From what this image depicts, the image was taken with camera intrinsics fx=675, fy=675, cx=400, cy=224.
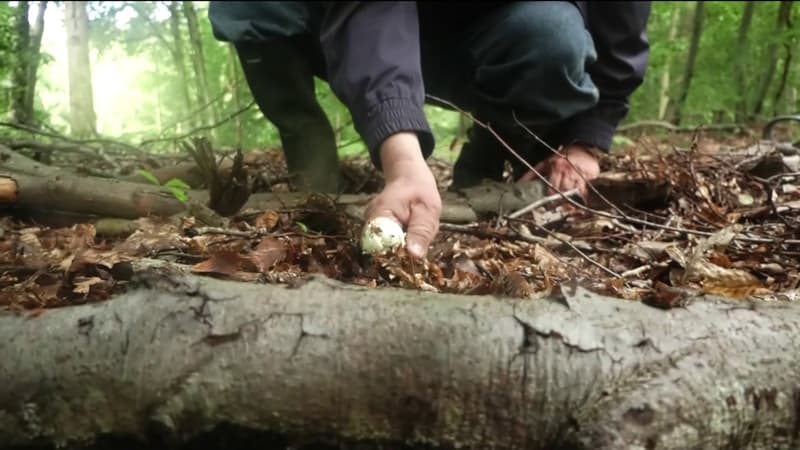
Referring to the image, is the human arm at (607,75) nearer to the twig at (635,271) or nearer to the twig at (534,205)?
the twig at (534,205)

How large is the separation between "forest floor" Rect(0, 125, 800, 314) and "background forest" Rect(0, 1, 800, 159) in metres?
1.41

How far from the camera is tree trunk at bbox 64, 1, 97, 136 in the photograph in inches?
193

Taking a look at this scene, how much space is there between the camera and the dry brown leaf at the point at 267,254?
56.7 inches

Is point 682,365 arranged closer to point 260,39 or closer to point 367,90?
point 367,90

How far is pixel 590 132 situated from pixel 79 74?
4.22m

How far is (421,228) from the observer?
1.60m

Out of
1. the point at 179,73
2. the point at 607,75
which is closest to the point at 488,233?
the point at 607,75

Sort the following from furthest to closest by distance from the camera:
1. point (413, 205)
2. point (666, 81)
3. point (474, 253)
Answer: point (666, 81) < point (474, 253) < point (413, 205)

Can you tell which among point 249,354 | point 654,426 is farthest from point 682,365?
point 249,354

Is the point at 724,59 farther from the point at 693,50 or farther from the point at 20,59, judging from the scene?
the point at 20,59

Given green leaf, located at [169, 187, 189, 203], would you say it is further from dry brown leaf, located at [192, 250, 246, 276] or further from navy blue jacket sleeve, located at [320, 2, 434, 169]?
dry brown leaf, located at [192, 250, 246, 276]

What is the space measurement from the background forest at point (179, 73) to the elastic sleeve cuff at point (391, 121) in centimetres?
162

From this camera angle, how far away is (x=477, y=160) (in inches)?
113

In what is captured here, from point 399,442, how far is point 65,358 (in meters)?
0.46
